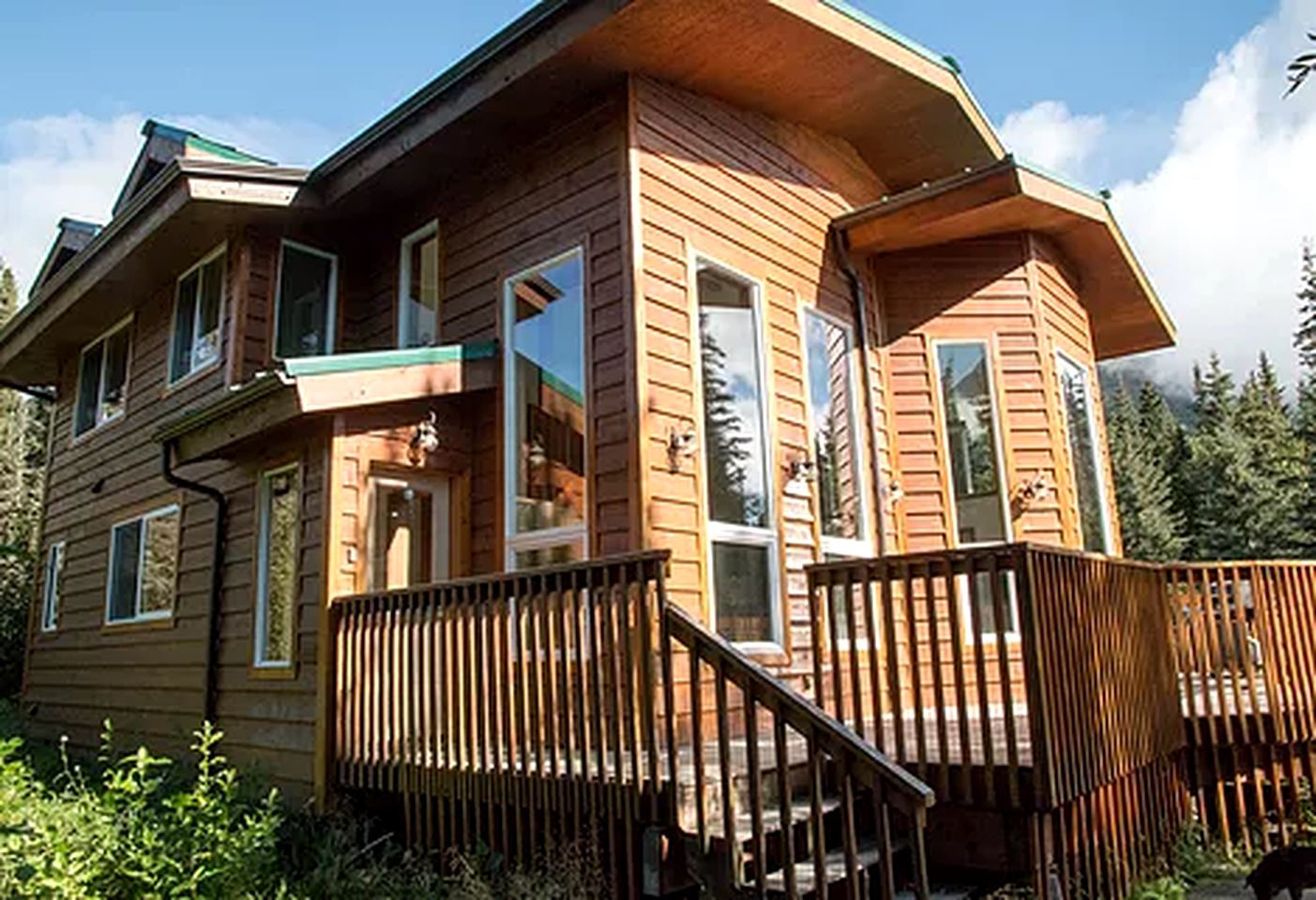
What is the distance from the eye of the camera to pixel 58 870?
12.3ft

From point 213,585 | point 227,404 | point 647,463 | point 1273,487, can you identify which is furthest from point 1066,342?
point 1273,487

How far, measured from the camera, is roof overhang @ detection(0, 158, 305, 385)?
7938 millimetres

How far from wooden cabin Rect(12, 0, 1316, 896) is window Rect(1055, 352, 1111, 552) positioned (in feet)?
0.29

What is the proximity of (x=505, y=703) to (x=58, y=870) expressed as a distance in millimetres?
1947

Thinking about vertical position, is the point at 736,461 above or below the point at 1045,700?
above

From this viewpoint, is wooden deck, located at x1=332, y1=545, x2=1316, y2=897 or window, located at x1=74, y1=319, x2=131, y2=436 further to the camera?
window, located at x1=74, y1=319, x2=131, y2=436

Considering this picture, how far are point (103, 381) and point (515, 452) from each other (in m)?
7.45

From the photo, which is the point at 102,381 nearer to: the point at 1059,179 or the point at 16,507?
the point at 1059,179

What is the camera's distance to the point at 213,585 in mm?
7426

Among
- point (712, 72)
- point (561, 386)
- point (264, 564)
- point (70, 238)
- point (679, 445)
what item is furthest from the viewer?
point (70, 238)

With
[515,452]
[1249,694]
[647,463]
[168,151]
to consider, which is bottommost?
[1249,694]

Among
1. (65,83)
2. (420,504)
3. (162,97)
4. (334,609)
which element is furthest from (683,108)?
(162,97)

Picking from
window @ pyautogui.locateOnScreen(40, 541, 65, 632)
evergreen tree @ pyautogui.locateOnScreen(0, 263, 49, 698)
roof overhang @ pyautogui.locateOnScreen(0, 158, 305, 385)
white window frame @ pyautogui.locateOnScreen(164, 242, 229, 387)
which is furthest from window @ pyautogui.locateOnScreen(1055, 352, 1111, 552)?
evergreen tree @ pyautogui.locateOnScreen(0, 263, 49, 698)

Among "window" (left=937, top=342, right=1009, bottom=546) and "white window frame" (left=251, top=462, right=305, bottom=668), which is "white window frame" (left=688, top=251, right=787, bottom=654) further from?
"white window frame" (left=251, top=462, right=305, bottom=668)
